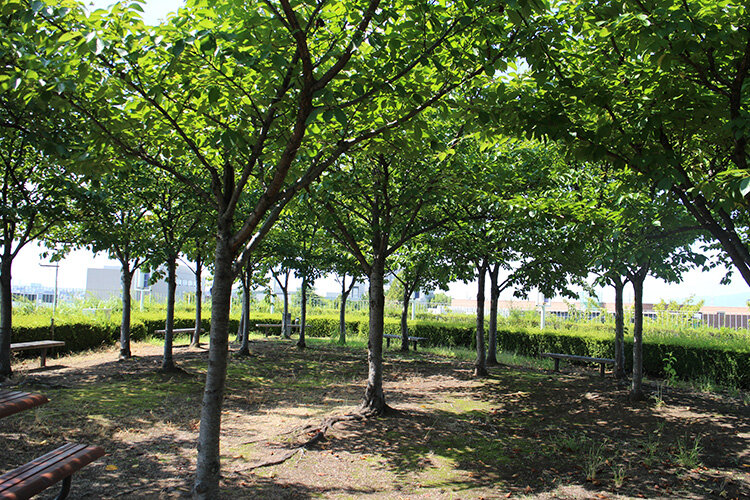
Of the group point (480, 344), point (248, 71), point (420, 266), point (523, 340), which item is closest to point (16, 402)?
point (248, 71)

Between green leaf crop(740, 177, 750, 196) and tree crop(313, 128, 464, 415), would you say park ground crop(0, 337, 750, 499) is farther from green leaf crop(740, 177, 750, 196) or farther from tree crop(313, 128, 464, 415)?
green leaf crop(740, 177, 750, 196)

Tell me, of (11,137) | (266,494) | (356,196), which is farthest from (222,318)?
(11,137)

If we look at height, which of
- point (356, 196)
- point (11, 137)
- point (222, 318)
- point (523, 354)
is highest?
point (11, 137)

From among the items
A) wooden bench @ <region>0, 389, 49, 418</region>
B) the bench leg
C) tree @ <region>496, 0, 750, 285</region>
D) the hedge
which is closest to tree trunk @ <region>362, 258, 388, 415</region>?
tree @ <region>496, 0, 750, 285</region>

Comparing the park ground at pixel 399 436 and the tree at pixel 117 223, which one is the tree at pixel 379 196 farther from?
the tree at pixel 117 223

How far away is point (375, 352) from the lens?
268 inches

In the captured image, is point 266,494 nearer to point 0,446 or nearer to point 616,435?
point 0,446

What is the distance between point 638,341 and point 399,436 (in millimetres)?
5006

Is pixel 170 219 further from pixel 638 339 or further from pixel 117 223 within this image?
pixel 638 339

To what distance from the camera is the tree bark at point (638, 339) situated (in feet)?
27.4

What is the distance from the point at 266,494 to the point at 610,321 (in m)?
16.6

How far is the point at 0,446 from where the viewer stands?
4.72 m

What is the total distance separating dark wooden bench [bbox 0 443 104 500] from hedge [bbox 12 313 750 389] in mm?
9866

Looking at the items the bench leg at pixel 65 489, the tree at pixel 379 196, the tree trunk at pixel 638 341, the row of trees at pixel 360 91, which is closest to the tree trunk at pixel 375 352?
the tree at pixel 379 196
